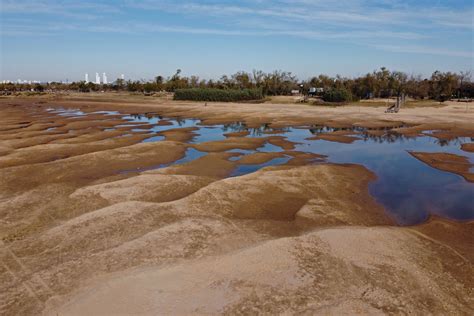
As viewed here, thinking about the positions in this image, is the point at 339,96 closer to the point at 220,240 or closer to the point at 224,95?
the point at 224,95

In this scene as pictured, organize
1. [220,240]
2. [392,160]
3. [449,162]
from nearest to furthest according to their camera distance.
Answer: [220,240] → [449,162] → [392,160]

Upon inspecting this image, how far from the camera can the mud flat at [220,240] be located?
7652 mm

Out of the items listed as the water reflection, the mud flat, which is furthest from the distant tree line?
the mud flat

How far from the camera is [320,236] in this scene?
10680mm

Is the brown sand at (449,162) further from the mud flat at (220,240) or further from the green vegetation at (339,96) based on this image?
the green vegetation at (339,96)

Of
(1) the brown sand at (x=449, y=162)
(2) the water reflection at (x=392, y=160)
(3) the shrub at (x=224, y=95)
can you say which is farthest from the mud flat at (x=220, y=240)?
(3) the shrub at (x=224, y=95)

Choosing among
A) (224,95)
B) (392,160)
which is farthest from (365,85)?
(392,160)

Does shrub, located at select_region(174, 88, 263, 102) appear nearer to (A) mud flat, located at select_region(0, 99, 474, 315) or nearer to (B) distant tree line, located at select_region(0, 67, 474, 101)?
(B) distant tree line, located at select_region(0, 67, 474, 101)

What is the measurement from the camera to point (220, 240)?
1045cm

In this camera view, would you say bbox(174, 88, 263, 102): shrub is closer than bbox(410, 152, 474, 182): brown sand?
No

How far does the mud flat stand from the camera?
7652 mm

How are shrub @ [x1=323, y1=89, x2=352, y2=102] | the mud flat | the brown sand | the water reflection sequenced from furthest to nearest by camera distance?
shrub @ [x1=323, y1=89, x2=352, y2=102] < the brown sand < the water reflection < the mud flat

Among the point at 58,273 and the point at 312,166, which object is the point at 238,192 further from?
the point at 58,273

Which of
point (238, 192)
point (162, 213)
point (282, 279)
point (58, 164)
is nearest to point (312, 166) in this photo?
point (238, 192)
